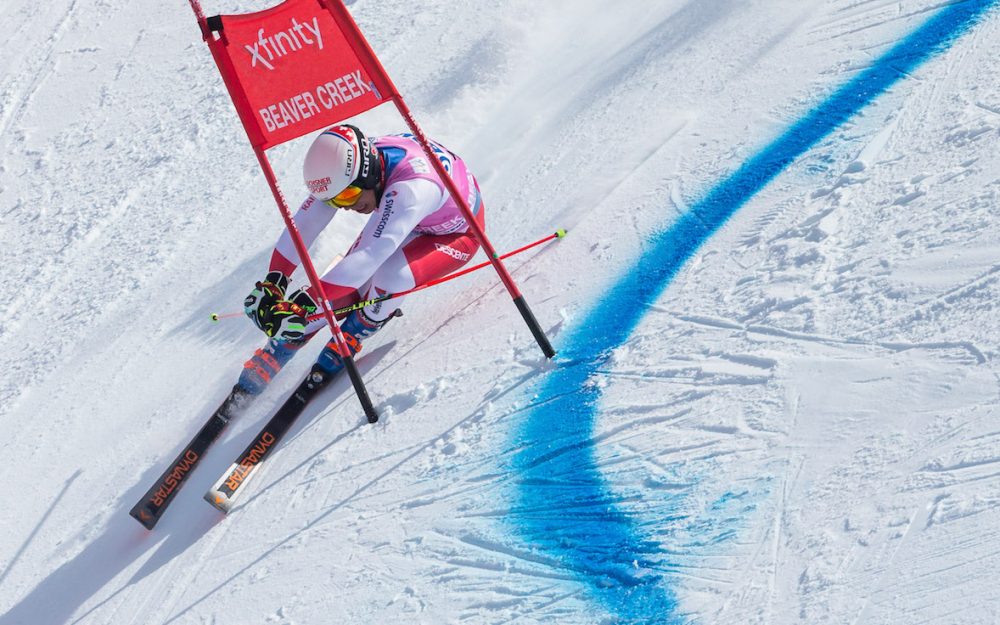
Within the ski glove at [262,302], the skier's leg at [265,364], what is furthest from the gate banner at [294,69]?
the skier's leg at [265,364]

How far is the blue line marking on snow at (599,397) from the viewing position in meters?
3.72

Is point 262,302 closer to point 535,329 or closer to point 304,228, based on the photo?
point 304,228

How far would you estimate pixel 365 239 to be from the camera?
5.11 m

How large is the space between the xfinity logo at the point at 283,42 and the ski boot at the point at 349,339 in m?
1.49

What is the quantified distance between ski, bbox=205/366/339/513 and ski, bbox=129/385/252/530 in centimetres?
34

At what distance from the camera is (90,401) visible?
630 cm

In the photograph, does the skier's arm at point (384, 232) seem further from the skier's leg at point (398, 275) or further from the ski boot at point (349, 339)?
the ski boot at point (349, 339)

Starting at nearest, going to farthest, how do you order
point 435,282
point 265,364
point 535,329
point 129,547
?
1. point 535,329
2. point 129,547
3. point 435,282
4. point 265,364

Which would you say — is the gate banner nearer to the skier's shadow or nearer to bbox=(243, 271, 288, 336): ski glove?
bbox=(243, 271, 288, 336): ski glove

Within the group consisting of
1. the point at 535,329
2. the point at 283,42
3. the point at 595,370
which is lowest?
the point at 595,370

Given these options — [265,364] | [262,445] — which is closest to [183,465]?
[262,445]

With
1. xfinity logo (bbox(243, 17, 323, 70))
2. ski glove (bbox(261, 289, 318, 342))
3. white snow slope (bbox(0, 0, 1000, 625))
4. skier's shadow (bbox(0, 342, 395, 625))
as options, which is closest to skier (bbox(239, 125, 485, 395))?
ski glove (bbox(261, 289, 318, 342))

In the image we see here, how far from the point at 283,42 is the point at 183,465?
7.52 ft

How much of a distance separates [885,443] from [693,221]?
6.95 feet
